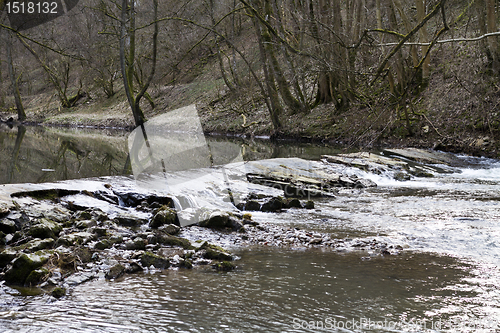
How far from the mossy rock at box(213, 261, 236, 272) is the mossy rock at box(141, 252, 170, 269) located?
49 cm

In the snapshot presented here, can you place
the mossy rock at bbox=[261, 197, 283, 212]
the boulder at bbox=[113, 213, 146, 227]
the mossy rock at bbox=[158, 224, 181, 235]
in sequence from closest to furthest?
the mossy rock at bbox=[158, 224, 181, 235], the boulder at bbox=[113, 213, 146, 227], the mossy rock at bbox=[261, 197, 283, 212]

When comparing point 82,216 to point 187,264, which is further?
point 82,216

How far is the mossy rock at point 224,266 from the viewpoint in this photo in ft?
13.2

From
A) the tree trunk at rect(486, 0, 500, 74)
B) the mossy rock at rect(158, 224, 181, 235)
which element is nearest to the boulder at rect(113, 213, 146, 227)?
the mossy rock at rect(158, 224, 181, 235)

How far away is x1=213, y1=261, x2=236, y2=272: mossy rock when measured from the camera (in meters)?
4.02

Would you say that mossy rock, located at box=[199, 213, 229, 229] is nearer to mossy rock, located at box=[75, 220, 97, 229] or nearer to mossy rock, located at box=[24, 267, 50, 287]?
mossy rock, located at box=[75, 220, 97, 229]

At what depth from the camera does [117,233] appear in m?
5.02

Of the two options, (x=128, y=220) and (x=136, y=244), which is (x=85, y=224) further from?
(x=136, y=244)

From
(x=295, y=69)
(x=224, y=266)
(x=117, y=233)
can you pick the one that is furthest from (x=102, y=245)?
(x=295, y=69)

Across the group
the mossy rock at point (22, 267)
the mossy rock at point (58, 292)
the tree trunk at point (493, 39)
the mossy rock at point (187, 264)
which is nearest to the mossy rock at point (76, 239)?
the mossy rock at point (22, 267)

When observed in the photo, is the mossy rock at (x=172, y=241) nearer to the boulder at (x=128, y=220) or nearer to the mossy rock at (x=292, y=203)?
the boulder at (x=128, y=220)

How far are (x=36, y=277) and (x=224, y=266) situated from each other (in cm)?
165

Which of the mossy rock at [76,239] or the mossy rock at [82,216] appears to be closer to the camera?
the mossy rock at [76,239]

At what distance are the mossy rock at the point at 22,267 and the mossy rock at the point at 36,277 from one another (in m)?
0.05
